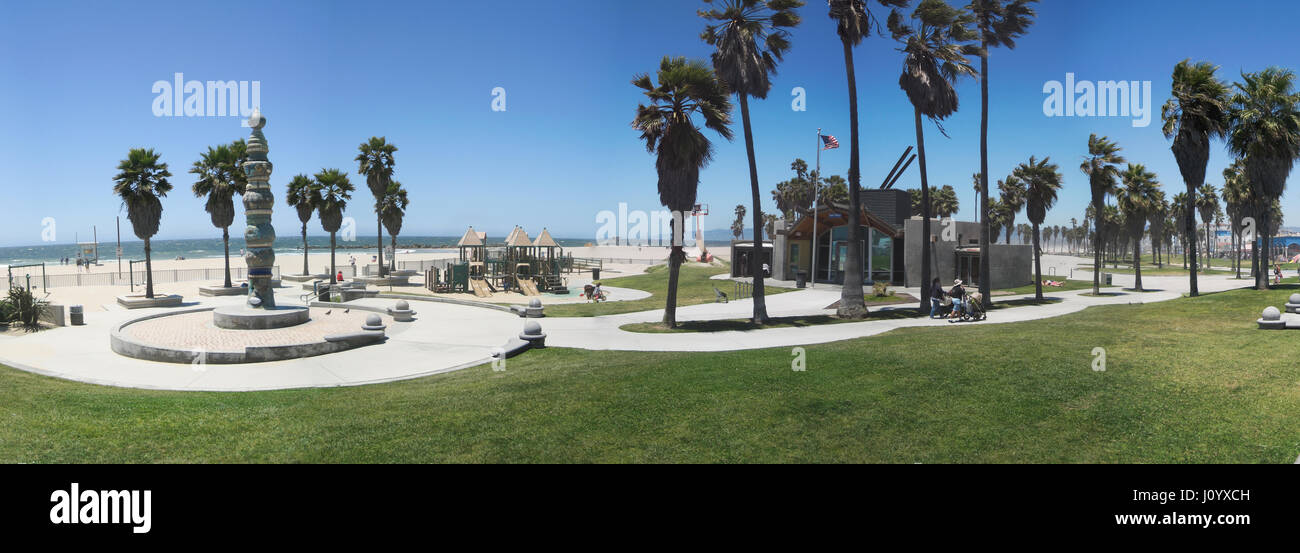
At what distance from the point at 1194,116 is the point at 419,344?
32754 mm

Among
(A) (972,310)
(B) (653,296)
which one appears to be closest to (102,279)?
(B) (653,296)

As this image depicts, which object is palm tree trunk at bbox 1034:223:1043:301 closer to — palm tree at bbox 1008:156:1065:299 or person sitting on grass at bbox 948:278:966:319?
palm tree at bbox 1008:156:1065:299

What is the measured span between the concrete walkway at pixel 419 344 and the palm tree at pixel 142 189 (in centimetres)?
455

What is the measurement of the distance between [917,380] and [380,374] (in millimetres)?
11067

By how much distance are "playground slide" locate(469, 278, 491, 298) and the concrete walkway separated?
7.27 meters

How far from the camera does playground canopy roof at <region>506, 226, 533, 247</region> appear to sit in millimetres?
39906

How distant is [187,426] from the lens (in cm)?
889

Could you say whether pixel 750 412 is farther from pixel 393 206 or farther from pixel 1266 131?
pixel 393 206

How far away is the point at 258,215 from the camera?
21.5 m

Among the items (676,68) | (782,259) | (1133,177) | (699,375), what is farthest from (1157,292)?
(699,375)

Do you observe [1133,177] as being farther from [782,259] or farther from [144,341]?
[144,341]

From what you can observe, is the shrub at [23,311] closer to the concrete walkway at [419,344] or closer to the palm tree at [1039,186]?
the concrete walkway at [419,344]

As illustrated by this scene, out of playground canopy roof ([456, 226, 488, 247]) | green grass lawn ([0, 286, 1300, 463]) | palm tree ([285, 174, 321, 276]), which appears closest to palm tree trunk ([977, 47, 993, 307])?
green grass lawn ([0, 286, 1300, 463])

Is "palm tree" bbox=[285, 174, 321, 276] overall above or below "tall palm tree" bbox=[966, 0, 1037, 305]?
below
